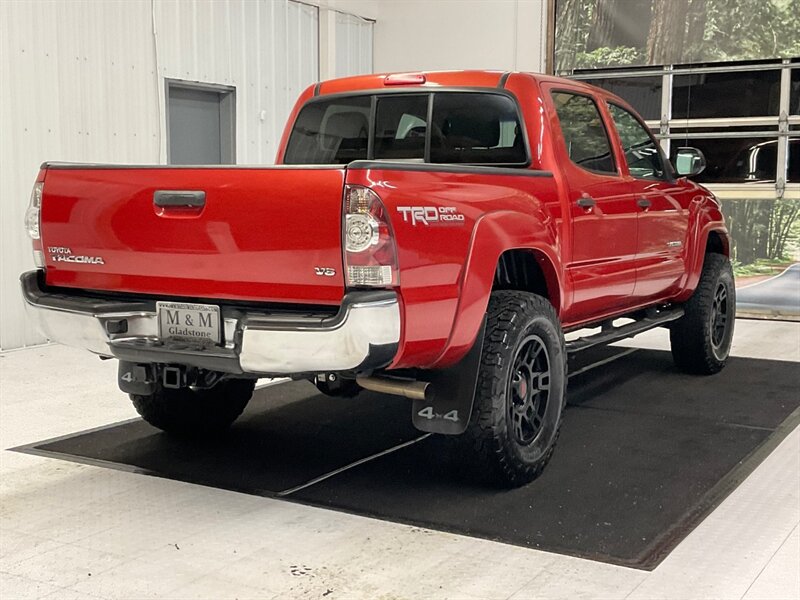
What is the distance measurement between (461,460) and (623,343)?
4384mm

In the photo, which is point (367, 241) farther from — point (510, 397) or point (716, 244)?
point (716, 244)

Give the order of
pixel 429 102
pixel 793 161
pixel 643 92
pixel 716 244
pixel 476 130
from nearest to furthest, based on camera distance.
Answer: pixel 476 130 < pixel 429 102 < pixel 716 244 < pixel 793 161 < pixel 643 92

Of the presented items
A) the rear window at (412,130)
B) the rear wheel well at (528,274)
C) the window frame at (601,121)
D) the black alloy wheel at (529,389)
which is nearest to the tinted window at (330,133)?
the rear window at (412,130)

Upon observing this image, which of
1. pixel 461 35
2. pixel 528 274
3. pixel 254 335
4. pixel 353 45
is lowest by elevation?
pixel 254 335

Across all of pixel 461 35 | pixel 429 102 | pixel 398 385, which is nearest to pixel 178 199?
pixel 398 385

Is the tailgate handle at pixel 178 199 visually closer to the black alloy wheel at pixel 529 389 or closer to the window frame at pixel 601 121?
the black alloy wheel at pixel 529 389

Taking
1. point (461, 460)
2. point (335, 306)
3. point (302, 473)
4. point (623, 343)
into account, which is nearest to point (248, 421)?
point (302, 473)

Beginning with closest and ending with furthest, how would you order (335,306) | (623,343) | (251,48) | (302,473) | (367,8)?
1. (335,306)
2. (302,473)
3. (623,343)
4. (251,48)
5. (367,8)

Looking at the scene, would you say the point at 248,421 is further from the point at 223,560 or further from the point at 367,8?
the point at 367,8

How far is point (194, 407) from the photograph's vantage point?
467cm

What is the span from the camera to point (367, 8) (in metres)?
11.7

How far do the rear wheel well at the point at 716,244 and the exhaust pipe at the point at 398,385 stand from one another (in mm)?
3542

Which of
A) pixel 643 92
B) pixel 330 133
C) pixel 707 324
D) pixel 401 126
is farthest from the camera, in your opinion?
pixel 643 92

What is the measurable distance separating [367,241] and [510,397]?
3.44ft
